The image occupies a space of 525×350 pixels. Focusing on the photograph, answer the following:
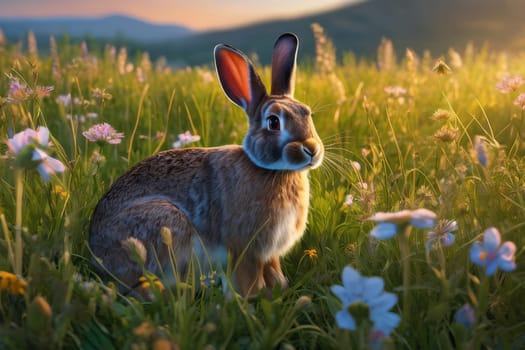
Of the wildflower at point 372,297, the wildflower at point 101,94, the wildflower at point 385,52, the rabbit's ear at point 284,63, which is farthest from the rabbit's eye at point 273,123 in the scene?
the wildflower at point 385,52

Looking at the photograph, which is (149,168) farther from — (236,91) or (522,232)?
(522,232)

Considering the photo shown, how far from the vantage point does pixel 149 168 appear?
334cm

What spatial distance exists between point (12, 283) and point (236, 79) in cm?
176

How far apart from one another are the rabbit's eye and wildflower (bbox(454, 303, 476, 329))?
1.47 metres

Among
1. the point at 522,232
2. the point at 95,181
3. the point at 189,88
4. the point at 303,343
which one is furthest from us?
the point at 189,88

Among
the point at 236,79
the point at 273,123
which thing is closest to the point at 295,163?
the point at 273,123

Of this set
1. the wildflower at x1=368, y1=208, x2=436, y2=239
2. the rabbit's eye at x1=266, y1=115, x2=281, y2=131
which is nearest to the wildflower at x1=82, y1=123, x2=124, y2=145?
the rabbit's eye at x1=266, y1=115, x2=281, y2=131

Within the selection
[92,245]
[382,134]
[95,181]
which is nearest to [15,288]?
[92,245]

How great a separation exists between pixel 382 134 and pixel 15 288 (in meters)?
3.20

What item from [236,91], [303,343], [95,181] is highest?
[236,91]

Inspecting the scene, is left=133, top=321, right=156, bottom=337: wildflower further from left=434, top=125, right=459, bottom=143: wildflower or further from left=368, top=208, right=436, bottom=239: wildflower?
left=434, top=125, right=459, bottom=143: wildflower

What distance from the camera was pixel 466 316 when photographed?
202 centimetres

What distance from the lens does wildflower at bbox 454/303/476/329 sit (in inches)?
78.0

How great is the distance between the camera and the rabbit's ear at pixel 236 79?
3402 millimetres
